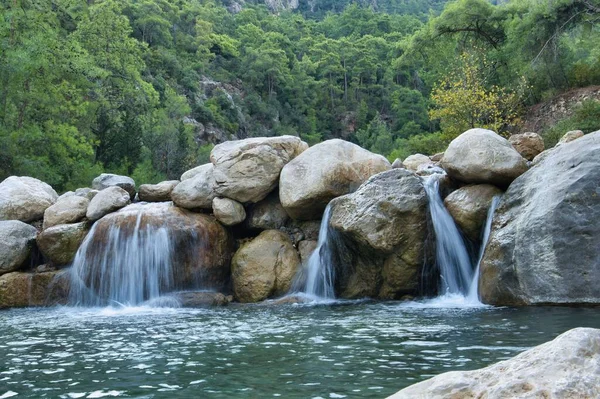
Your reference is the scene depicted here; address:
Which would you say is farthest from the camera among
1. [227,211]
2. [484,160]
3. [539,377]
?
[227,211]

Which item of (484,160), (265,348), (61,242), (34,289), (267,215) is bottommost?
(265,348)

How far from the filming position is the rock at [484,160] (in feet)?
41.5

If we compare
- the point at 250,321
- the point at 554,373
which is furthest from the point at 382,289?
the point at 554,373

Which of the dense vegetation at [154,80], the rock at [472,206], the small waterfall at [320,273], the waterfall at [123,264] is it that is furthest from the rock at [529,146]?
the waterfall at [123,264]

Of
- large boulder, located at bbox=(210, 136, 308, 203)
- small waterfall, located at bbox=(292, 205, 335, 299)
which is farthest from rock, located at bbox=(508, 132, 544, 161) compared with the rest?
large boulder, located at bbox=(210, 136, 308, 203)

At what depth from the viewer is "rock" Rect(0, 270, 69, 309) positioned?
48.8 feet

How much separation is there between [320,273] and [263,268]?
1.30 metres

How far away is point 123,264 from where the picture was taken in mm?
14664

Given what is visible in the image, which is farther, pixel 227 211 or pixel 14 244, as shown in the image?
pixel 14 244

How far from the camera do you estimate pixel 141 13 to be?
227 ft

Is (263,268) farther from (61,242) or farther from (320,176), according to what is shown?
(61,242)

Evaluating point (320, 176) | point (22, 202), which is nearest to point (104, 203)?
point (22, 202)

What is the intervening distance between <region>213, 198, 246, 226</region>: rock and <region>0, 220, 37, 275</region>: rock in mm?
4826

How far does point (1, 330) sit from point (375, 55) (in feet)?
264
